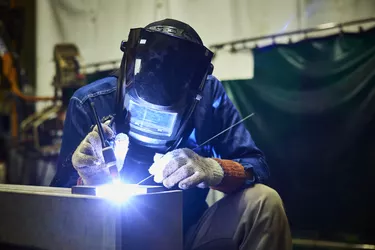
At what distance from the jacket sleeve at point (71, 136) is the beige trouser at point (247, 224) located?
49 centimetres

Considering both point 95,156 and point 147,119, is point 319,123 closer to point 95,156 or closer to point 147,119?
point 147,119

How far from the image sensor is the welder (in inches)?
52.7

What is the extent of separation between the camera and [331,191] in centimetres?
295

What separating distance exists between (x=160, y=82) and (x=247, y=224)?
52 centimetres

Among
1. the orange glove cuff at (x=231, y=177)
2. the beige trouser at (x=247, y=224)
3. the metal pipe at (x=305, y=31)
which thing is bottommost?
the beige trouser at (x=247, y=224)

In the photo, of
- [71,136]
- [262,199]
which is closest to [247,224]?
[262,199]

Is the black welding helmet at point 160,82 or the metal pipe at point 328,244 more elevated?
the black welding helmet at point 160,82

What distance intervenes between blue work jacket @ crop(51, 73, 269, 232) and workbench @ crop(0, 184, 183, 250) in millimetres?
332

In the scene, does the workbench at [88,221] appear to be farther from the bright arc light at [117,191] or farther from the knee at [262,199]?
the knee at [262,199]

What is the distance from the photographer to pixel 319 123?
298 cm

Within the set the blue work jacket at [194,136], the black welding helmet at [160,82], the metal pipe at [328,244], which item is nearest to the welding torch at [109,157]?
the black welding helmet at [160,82]

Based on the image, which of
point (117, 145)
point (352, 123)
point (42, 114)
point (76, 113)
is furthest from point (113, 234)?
point (42, 114)

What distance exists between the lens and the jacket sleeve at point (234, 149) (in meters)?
1.49

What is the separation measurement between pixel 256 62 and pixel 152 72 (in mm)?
1722
